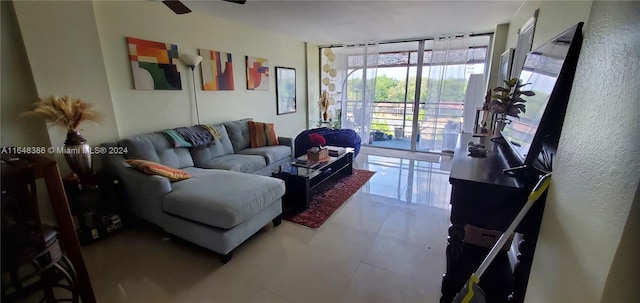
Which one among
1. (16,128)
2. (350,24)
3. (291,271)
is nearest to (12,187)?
(291,271)

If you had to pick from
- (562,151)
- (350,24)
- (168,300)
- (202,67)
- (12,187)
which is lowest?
(168,300)

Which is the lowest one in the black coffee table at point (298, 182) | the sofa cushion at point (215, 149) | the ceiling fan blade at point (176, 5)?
the black coffee table at point (298, 182)

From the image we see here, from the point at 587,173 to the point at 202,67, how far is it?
3848 mm

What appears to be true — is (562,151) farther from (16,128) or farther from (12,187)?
(16,128)

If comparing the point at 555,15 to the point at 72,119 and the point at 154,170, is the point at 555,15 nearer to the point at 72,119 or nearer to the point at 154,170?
the point at 154,170

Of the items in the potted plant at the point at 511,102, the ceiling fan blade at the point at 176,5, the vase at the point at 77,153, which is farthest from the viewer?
the vase at the point at 77,153

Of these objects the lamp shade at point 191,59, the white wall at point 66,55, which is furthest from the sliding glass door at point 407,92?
the white wall at point 66,55

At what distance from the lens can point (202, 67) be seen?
11.6ft

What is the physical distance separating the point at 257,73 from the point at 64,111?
2.68m

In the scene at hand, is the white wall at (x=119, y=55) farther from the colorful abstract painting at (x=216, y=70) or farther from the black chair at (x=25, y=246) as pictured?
the black chair at (x=25, y=246)

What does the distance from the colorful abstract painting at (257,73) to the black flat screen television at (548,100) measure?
371 centimetres

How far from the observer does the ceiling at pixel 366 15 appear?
2.97 meters

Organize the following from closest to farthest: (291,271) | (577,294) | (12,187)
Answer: (577,294)
(12,187)
(291,271)

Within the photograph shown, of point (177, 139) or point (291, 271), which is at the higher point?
point (177, 139)
